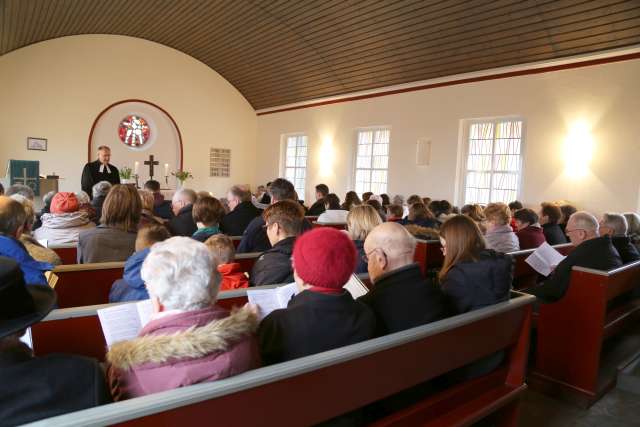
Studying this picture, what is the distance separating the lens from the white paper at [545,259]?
13.5 feet

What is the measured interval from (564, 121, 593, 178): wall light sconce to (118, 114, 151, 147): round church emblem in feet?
33.0

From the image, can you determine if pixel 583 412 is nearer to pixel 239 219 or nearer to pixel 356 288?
pixel 356 288

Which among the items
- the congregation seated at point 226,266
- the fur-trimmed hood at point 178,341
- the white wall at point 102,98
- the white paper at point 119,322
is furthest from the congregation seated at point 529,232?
the white wall at point 102,98

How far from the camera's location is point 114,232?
3459 mm

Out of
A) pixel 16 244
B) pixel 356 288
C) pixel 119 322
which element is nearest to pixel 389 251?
pixel 356 288

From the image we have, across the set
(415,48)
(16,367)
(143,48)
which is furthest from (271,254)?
(143,48)

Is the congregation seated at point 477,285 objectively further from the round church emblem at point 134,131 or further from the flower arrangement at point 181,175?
the round church emblem at point 134,131

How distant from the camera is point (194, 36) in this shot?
1227 cm

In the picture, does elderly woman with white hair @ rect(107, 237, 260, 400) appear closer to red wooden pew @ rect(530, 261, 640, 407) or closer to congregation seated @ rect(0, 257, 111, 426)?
congregation seated @ rect(0, 257, 111, 426)

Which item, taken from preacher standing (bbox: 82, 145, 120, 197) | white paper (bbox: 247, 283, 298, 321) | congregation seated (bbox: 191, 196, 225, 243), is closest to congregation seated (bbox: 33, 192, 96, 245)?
congregation seated (bbox: 191, 196, 225, 243)

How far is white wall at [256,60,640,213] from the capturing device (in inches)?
285

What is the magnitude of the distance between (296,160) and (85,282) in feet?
36.5

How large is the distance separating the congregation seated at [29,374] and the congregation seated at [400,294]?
1.20m

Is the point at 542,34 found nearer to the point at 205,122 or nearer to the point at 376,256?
the point at 376,256
